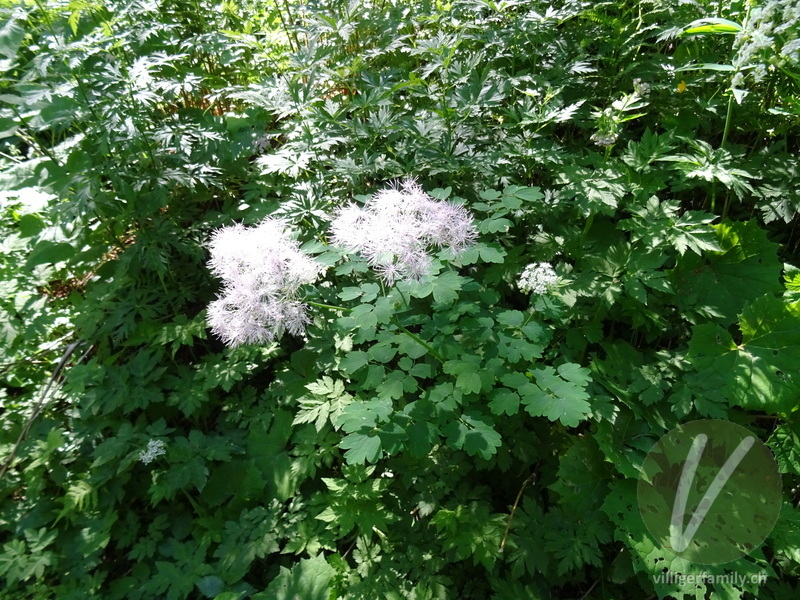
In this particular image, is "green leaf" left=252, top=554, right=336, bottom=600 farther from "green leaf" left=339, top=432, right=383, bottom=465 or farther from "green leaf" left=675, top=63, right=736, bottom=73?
"green leaf" left=675, top=63, right=736, bottom=73

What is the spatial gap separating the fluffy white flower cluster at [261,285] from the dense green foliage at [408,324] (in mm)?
141

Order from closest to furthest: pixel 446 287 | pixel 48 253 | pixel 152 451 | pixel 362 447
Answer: pixel 362 447 → pixel 446 287 → pixel 152 451 → pixel 48 253

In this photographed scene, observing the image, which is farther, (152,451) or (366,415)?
(152,451)

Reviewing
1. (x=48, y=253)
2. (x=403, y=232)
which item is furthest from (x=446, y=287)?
(x=48, y=253)

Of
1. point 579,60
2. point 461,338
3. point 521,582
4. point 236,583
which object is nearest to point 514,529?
point 521,582

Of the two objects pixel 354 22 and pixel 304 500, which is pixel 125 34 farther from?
pixel 304 500

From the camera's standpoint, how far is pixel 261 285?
65.8 inches

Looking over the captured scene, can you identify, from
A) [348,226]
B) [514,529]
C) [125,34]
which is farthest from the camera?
[125,34]

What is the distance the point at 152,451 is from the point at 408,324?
134 cm

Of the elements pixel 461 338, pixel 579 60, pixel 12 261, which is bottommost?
pixel 461 338

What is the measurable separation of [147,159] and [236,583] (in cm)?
217

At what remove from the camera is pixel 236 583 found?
1949 mm

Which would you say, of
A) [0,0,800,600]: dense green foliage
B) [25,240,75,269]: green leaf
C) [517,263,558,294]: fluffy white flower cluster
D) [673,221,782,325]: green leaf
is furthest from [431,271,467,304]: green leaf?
[25,240,75,269]: green leaf

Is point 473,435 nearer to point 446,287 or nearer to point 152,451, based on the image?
point 446,287
